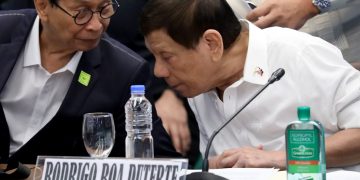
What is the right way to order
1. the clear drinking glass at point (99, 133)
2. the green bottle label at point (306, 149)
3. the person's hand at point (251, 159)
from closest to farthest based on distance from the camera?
the green bottle label at point (306, 149) < the clear drinking glass at point (99, 133) < the person's hand at point (251, 159)

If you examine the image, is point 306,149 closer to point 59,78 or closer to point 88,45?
point 88,45

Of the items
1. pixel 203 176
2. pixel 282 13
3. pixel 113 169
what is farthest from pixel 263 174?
pixel 282 13

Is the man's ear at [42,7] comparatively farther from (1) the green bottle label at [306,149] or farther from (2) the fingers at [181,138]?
(1) the green bottle label at [306,149]

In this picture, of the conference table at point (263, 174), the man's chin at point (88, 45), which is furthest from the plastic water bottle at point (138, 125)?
the conference table at point (263, 174)

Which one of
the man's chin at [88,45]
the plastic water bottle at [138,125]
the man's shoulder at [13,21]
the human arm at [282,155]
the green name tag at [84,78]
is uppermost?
the man's shoulder at [13,21]

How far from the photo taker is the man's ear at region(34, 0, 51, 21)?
2848 millimetres

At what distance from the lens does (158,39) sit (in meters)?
2.69

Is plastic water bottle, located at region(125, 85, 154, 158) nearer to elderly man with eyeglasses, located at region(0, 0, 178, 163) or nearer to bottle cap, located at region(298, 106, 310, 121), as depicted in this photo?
elderly man with eyeglasses, located at region(0, 0, 178, 163)

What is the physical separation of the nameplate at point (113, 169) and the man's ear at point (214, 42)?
35.1 inches

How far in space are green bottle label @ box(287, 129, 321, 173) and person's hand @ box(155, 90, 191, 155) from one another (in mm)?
955

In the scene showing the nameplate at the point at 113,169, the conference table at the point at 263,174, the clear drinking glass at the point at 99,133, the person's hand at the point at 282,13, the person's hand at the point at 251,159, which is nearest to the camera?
the nameplate at the point at 113,169

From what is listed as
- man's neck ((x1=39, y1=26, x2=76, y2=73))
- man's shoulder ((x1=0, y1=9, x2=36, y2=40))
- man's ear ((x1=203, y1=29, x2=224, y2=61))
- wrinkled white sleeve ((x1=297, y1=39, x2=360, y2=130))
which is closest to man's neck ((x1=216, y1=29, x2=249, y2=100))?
man's ear ((x1=203, y1=29, x2=224, y2=61))

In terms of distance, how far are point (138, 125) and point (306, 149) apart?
0.92 meters

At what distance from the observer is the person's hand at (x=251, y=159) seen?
8.22ft
